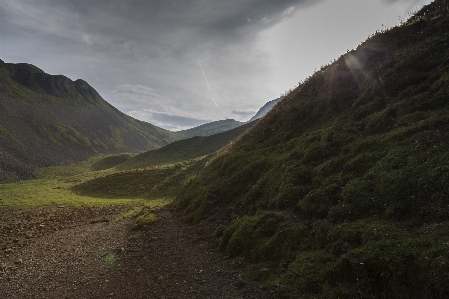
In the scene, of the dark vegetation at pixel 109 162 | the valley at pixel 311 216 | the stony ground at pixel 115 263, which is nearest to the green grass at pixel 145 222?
the valley at pixel 311 216

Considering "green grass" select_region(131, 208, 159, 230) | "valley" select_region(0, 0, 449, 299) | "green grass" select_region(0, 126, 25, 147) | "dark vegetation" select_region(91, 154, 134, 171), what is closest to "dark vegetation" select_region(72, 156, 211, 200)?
"valley" select_region(0, 0, 449, 299)

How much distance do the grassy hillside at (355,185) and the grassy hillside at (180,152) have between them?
8087 centimetres

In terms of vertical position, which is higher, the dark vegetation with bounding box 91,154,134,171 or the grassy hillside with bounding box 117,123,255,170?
the dark vegetation with bounding box 91,154,134,171

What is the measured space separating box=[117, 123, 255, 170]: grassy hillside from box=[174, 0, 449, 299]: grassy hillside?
3184 inches

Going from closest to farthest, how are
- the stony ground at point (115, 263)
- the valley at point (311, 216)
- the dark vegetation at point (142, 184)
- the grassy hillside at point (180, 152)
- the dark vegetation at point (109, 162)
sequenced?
1. the valley at point (311, 216)
2. the stony ground at point (115, 263)
3. the dark vegetation at point (142, 184)
4. the grassy hillside at point (180, 152)
5. the dark vegetation at point (109, 162)

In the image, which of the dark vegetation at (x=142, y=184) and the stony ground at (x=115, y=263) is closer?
the stony ground at (x=115, y=263)

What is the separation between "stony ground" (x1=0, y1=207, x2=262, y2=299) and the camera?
1532cm

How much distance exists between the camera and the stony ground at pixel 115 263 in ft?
50.3

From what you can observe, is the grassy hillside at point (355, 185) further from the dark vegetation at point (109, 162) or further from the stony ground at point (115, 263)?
the dark vegetation at point (109, 162)

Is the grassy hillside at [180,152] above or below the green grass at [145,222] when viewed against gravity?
above

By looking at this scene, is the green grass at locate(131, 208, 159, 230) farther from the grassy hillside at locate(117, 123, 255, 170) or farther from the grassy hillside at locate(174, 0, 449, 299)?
the grassy hillside at locate(117, 123, 255, 170)

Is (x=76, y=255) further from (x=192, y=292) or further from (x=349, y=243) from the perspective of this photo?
(x=349, y=243)

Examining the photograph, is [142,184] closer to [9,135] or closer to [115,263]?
[115,263]

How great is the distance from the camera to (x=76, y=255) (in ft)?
74.0
